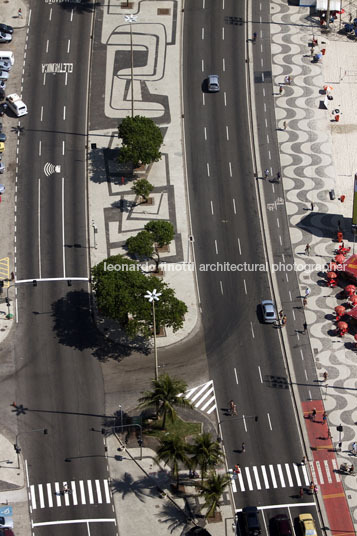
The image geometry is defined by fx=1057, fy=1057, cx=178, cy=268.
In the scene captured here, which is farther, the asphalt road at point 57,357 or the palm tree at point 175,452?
the asphalt road at point 57,357

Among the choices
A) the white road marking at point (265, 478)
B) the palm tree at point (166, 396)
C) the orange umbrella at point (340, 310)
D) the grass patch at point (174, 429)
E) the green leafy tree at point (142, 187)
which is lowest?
the white road marking at point (265, 478)

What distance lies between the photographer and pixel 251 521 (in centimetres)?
15150

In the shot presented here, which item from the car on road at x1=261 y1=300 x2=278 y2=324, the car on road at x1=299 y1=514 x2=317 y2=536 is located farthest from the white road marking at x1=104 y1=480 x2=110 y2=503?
the car on road at x1=261 y1=300 x2=278 y2=324

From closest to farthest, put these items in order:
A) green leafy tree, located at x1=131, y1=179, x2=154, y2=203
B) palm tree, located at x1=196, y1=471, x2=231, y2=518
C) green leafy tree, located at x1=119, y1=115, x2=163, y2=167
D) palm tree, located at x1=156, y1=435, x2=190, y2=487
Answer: palm tree, located at x1=196, y1=471, x2=231, y2=518 < palm tree, located at x1=156, y1=435, x2=190, y2=487 < green leafy tree, located at x1=131, y1=179, x2=154, y2=203 < green leafy tree, located at x1=119, y1=115, x2=163, y2=167

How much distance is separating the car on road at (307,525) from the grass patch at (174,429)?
21.0 metres

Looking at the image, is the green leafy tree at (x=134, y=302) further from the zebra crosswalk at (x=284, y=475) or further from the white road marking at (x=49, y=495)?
the white road marking at (x=49, y=495)

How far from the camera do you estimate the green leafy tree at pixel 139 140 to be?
189625mm

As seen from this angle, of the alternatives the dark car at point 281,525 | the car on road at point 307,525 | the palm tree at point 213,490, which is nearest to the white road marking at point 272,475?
the dark car at point 281,525

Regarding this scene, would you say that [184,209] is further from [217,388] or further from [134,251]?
[217,388]

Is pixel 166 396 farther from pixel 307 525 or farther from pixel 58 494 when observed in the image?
pixel 307 525

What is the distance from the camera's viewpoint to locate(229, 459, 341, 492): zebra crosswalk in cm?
15750

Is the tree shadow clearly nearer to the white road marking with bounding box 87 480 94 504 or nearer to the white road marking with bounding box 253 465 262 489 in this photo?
the white road marking with bounding box 87 480 94 504

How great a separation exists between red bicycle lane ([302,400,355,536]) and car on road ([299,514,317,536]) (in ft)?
10.8

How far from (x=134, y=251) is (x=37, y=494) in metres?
44.2
